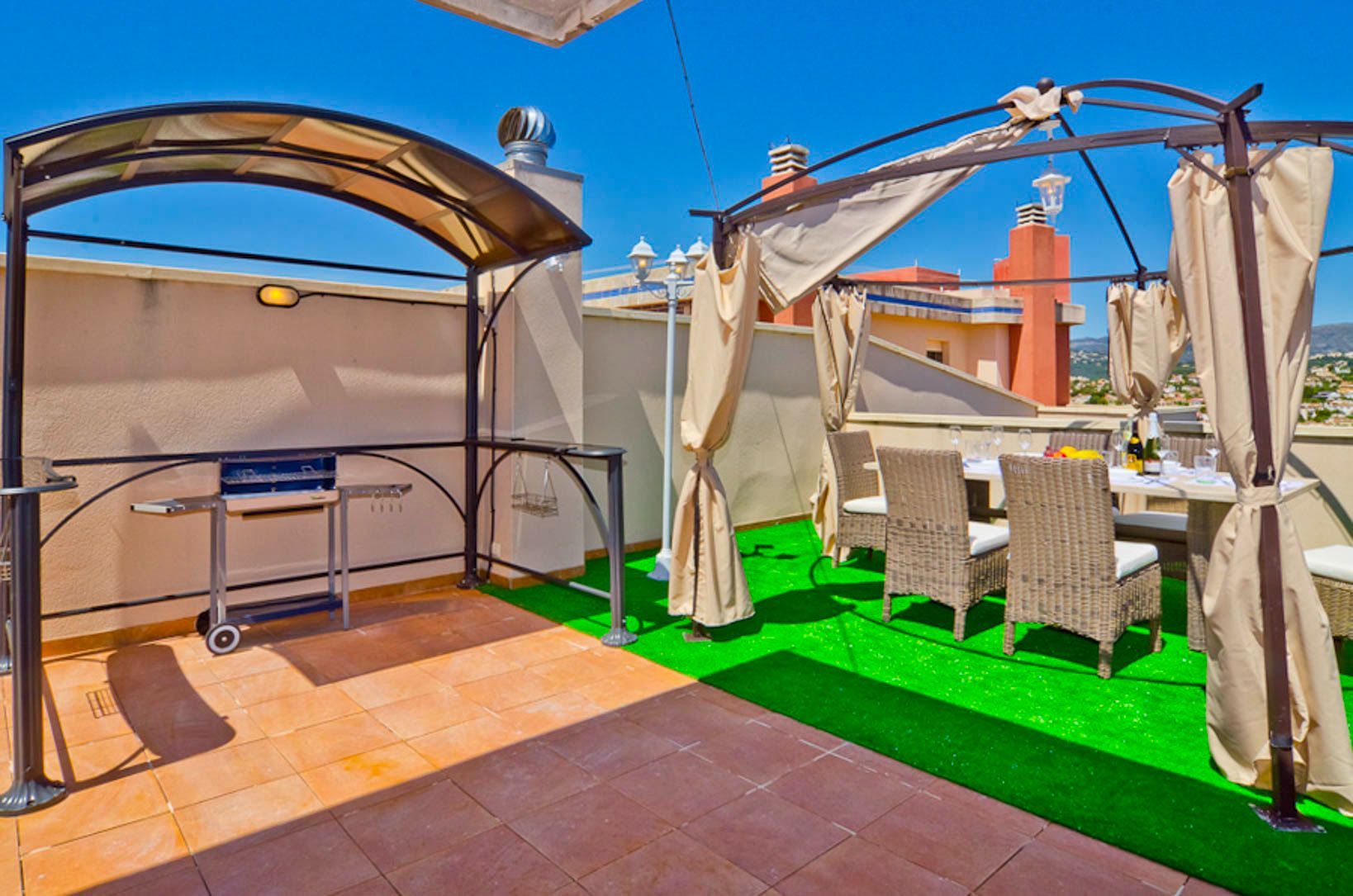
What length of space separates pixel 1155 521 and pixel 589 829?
4068 mm

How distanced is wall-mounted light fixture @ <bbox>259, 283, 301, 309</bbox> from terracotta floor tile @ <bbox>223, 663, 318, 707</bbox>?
2.00 metres

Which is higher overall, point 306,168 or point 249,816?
point 306,168

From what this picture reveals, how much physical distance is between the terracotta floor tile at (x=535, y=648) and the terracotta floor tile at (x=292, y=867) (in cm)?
156

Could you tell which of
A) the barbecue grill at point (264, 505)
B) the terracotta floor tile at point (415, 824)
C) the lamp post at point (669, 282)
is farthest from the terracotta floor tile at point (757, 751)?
the barbecue grill at point (264, 505)

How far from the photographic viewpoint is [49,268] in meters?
3.71

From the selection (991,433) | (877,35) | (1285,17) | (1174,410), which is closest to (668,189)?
(877,35)

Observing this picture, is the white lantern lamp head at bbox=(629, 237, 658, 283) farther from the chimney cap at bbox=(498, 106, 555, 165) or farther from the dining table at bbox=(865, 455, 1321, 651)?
the dining table at bbox=(865, 455, 1321, 651)

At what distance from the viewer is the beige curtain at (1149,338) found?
623cm

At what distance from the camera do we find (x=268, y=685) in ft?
11.6

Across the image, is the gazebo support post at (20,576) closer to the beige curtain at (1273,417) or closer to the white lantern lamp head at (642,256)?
the white lantern lamp head at (642,256)

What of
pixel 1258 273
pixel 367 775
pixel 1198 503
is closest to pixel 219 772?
pixel 367 775

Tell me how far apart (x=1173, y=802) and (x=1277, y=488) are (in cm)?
105

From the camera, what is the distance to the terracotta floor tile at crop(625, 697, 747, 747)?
119 inches

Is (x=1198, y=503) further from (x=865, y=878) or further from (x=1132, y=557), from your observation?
(x=865, y=878)
